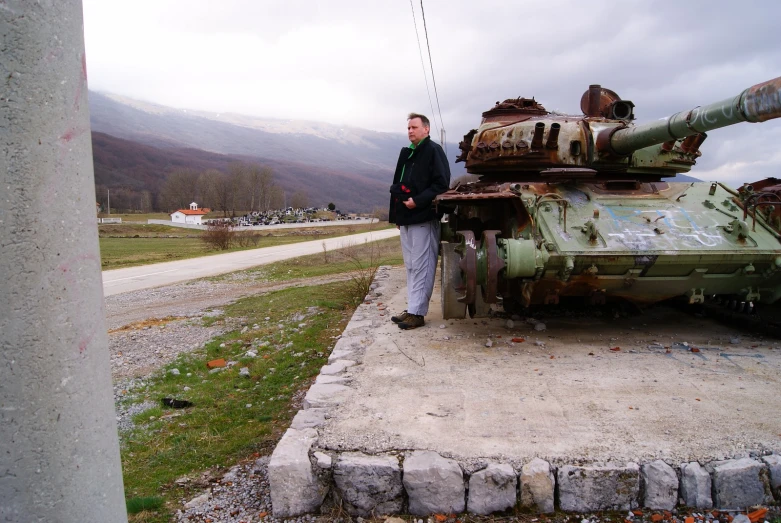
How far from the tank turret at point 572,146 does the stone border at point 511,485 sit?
331cm

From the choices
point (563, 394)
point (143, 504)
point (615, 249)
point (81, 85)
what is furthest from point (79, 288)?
point (615, 249)

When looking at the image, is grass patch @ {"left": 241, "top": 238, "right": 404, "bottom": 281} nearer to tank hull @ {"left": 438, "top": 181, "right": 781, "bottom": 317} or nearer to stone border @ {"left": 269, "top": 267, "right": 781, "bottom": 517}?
tank hull @ {"left": 438, "top": 181, "right": 781, "bottom": 317}

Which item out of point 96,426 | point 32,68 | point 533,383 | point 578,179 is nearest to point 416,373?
point 533,383

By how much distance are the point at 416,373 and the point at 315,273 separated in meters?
10.6

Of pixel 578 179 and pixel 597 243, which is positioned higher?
pixel 578 179

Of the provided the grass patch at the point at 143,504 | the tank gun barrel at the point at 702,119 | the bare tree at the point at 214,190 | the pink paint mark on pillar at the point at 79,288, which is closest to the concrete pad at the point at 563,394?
the grass patch at the point at 143,504

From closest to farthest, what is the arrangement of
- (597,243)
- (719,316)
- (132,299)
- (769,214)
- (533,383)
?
(533,383) → (597,243) → (769,214) → (719,316) → (132,299)

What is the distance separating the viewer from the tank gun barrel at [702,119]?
393 cm

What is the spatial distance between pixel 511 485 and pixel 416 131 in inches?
164

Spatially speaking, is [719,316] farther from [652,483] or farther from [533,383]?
[652,483]

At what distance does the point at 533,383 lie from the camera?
4789 mm

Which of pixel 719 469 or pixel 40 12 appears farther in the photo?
pixel 719 469

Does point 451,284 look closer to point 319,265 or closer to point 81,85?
point 81,85

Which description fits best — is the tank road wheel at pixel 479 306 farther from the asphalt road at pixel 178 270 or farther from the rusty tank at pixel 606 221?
the asphalt road at pixel 178 270
